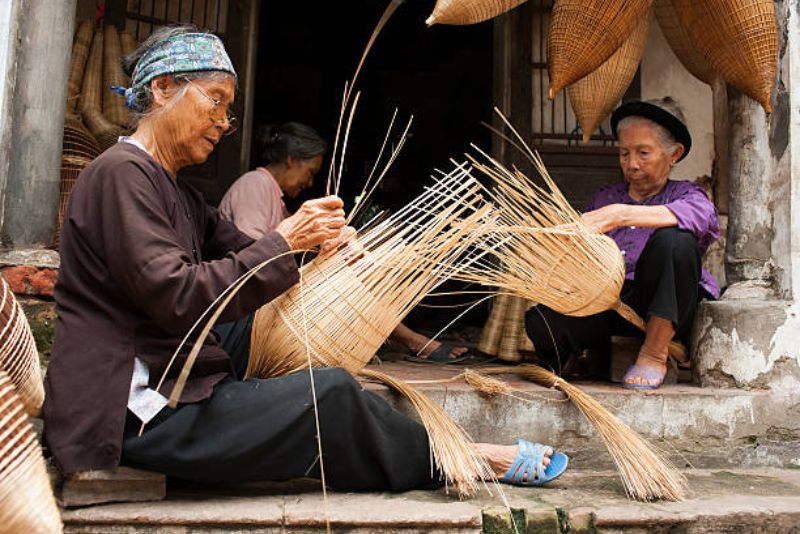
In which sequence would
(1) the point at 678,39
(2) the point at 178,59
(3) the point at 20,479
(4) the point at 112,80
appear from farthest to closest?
(4) the point at 112,80
(1) the point at 678,39
(2) the point at 178,59
(3) the point at 20,479

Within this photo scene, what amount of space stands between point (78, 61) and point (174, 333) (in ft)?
8.00

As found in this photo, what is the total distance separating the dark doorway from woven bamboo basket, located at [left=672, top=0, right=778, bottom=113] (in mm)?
5019

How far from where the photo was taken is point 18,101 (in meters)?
2.55

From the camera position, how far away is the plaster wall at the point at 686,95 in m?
4.40

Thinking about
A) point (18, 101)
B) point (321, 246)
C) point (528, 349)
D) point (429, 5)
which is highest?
point (429, 5)

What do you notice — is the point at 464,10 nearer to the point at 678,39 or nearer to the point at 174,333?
the point at 174,333

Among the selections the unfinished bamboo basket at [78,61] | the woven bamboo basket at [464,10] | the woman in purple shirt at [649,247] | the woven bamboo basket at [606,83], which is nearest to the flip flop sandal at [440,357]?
the woman in purple shirt at [649,247]

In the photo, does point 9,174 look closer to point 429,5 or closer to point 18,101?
point 18,101

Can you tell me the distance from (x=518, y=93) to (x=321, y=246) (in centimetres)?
286

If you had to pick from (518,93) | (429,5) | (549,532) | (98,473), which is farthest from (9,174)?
(429,5)

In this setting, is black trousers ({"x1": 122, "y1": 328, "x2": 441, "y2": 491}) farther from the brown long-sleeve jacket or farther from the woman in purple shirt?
the woman in purple shirt

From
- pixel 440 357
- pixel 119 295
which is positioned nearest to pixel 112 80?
pixel 440 357

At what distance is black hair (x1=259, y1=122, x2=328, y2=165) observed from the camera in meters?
3.54

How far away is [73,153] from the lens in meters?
3.26
